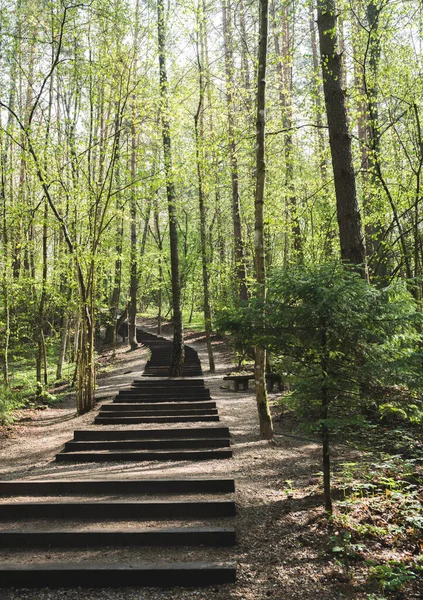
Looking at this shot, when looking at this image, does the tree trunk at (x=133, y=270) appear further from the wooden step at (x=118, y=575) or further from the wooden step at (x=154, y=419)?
the wooden step at (x=118, y=575)

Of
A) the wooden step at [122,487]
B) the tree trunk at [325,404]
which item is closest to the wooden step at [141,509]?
the wooden step at [122,487]

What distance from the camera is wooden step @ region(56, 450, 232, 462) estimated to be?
6328mm

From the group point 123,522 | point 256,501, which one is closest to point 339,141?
point 256,501

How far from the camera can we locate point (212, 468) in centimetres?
583

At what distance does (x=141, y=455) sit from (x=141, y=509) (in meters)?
1.78

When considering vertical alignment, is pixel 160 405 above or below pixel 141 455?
above

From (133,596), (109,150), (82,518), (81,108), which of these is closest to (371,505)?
(133,596)

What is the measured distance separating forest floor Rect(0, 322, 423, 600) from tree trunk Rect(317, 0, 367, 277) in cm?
347

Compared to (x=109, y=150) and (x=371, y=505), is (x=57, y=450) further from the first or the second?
(x=109, y=150)

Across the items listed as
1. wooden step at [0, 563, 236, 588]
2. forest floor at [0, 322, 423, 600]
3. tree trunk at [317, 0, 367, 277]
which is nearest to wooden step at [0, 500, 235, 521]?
forest floor at [0, 322, 423, 600]

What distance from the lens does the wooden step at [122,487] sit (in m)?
5.11

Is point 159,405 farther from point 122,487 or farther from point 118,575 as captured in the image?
point 118,575

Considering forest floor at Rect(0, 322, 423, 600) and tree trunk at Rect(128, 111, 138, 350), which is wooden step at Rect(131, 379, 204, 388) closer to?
forest floor at Rect(0, 322, 423, 600)

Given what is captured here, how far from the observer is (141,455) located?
21.2ft
